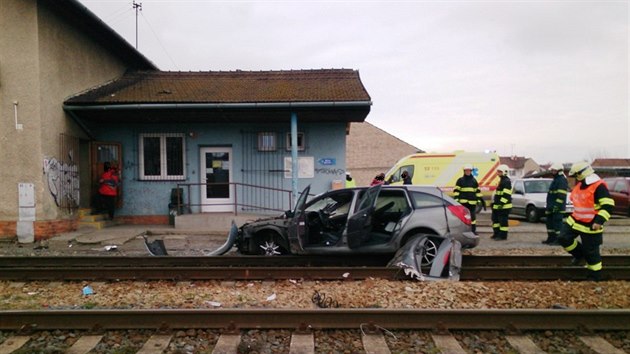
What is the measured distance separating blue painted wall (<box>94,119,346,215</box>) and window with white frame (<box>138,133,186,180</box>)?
0.17 metres

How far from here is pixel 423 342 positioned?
4.07 meters

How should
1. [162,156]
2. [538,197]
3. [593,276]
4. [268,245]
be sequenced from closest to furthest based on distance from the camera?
[593,276] → [268,245] → [162,156] → [538,197]

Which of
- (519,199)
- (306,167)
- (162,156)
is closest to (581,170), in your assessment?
(306,167)

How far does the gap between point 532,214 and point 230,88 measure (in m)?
12.2

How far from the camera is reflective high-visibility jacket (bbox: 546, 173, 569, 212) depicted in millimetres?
9422

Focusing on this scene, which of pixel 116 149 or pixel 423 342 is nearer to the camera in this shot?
pixel 423 342

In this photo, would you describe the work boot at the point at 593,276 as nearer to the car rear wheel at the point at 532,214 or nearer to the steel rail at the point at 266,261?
the steel rail at the point at 266,261

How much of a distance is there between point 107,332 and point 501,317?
445cm

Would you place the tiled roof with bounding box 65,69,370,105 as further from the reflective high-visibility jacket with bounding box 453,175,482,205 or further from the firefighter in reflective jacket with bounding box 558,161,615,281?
the firefighter in reflective jacket with bounding box 558,161,615,281

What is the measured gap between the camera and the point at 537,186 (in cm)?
1527

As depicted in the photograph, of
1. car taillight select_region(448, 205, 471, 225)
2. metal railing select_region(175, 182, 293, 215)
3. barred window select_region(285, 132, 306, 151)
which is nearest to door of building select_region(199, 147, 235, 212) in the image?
metal railing select_region(175, 182, 293, 215)

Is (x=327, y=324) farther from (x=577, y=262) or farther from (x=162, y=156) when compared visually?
(x=162, y=156)

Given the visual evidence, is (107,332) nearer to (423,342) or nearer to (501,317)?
(423,342)

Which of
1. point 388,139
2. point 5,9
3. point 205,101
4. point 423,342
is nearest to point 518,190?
point 205,101
